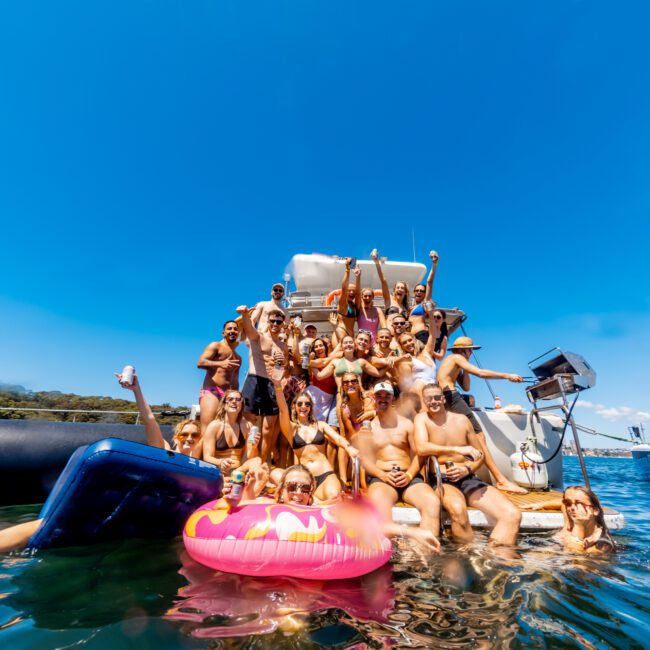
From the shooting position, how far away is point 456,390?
17.4 ft

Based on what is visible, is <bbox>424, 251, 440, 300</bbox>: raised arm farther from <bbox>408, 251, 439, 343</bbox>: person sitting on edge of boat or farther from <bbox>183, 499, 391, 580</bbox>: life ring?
<bbox>183, 499, 391, 580</bbox>: life ring

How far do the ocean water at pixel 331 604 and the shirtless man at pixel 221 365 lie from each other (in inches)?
104

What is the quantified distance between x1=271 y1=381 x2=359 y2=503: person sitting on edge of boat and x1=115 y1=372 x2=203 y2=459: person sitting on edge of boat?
3.57 feet

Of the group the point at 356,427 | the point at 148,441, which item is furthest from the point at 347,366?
the point at 148,441

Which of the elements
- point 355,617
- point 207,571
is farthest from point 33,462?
point 355,617

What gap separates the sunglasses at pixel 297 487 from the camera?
3.06m

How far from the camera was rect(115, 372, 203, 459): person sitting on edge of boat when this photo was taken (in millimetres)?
3314

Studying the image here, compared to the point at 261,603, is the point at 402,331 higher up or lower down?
higher up

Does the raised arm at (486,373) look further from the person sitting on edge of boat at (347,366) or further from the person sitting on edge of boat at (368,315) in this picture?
the person sitting on edge of boat at (368,315)

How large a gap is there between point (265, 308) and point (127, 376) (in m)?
3.26

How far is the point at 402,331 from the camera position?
6.02 m

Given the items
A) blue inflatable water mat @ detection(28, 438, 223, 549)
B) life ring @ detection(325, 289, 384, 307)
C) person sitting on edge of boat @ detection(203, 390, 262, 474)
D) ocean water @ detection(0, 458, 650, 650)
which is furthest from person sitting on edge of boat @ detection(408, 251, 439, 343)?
blue inflatable water mat @ detection(28, 438, 223, 549)

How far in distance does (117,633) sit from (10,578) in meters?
1.36

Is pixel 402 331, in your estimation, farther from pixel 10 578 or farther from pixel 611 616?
pixel 10 578
